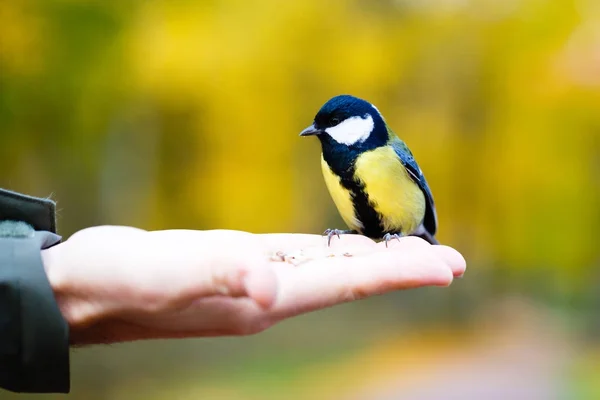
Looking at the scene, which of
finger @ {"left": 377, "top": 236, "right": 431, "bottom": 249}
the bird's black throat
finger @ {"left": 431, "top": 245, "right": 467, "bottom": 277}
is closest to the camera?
finger @ {"left": 431, "top": 245, "right": 467, "bottom": 277}

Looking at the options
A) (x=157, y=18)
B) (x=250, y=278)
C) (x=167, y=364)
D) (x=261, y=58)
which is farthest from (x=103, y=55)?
(x=250, y=278)

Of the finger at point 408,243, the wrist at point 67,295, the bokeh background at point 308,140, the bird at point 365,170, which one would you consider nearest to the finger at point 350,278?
the finger at point 408,243

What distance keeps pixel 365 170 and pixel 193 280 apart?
23.3 inches

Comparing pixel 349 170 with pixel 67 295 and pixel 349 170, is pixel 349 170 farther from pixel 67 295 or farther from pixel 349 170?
pixel 67 295

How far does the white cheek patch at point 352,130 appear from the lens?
123cm

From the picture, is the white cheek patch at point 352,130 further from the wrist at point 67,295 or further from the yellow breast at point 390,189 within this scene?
the wrist at point 67,295

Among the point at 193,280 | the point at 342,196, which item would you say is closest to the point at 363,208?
the point at 342,196

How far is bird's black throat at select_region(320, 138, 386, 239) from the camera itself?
1225 mm

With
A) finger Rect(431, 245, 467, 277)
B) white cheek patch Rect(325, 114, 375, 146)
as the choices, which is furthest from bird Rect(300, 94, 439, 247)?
finger Rect(431, 245, 467, 277)

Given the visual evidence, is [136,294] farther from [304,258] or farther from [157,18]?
[157,18]

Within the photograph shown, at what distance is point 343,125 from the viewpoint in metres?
1.23

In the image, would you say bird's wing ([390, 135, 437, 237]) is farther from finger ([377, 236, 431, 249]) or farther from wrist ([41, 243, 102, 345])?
wrist ([41, 243, 102, 345])

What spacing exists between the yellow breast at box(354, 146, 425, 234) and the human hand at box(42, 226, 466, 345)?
342 millimetres

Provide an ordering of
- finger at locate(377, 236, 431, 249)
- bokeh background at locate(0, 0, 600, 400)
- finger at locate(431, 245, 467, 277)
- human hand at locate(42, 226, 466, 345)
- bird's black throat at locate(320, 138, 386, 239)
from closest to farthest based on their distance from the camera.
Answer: human hand at locate(42, 226, 466, 345) → finger at locate(431, 245, 467, 277) → finger at locate(377, 236, 431, 249) → bird's black throat at locate(320, 138, 386, 239) → bokeh background at locate(0, 0, 600, 400)
